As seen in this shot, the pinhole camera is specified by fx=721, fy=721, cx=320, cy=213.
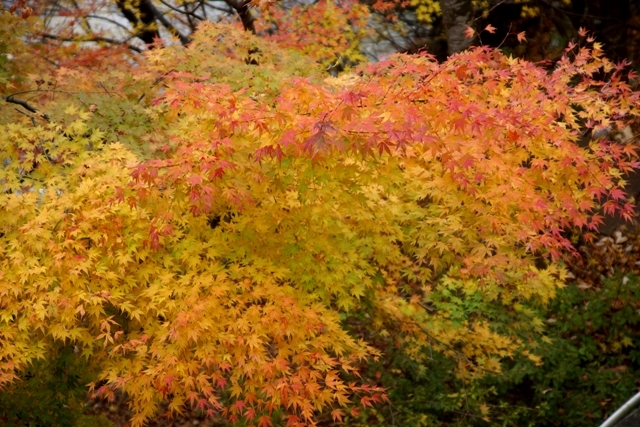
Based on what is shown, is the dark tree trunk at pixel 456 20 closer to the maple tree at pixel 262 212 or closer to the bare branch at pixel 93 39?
the maple tree at pixel 262 212

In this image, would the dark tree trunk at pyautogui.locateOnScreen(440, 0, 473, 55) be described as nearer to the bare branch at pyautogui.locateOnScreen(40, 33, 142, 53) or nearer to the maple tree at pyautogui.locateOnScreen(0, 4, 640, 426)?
the maple tree at pyautogui.locateOnScreen(0, 4, 640, 426)

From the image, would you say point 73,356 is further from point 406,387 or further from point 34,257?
point 406,387

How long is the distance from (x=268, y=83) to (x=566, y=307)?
538cm

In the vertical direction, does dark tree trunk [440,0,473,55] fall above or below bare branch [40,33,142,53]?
below

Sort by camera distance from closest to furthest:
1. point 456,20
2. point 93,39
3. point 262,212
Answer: point 262,212
point 456,20
point 93,39

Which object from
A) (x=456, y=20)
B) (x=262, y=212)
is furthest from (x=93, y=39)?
(x=262, y=212)

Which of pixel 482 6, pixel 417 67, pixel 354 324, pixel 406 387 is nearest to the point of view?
pixel 417 67

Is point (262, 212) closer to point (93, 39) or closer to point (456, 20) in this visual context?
point (456, 20)

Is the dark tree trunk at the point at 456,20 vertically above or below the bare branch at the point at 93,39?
below

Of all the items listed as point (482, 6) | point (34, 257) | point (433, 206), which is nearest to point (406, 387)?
point (433, 206)

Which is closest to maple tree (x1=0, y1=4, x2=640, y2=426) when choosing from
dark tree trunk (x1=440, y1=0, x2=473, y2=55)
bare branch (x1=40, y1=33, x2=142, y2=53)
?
dark tree trunk (x1=440, y1=0, x2=473, y2=55)

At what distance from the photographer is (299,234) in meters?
5.97

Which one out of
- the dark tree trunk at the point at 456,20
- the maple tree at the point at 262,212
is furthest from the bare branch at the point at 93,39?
the maple tree at the point at 262,212

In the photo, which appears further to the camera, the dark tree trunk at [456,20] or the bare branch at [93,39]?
the bare branch at [93,39]
